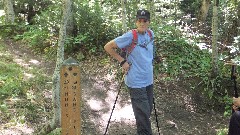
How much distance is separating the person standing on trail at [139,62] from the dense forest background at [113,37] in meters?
1.13

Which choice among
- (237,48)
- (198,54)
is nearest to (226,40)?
(198,54)

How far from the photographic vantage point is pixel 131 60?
4.41 metres

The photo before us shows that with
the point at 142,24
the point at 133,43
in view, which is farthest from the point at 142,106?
the point at 142,24

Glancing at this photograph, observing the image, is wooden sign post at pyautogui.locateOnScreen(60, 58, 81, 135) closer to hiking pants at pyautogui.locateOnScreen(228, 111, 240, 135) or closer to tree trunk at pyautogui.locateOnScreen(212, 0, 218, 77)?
hiking pants at pyautogui.locateOnScreen(228, 111, 240, 135)

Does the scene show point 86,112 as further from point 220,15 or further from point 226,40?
point 220,15

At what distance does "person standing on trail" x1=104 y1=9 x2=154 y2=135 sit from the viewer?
4.33 meters

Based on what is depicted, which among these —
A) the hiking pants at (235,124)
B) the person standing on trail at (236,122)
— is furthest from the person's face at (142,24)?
the hiking pants at (235,124)

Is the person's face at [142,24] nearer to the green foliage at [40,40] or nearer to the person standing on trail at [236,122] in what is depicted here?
the person standing on trail at [236,122]

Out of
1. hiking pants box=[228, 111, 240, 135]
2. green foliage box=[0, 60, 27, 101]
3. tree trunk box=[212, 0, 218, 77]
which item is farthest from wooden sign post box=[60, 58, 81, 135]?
tree trunk box=[212, 0, 218, 77]

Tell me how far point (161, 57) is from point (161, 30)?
131cm

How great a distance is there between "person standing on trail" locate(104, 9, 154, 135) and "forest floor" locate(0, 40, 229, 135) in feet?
4.82

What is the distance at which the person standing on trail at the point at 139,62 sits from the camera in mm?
4332

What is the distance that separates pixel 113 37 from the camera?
31.2 ft

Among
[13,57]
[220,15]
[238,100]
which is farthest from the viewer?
[220,15]
